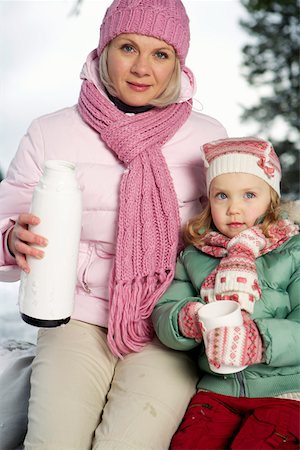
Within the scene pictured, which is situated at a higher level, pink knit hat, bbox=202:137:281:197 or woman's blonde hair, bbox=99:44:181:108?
woman's blonde hair, bbox=99:44:181:108

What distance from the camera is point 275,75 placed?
4535 millimetres

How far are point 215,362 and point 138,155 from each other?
1.81ft

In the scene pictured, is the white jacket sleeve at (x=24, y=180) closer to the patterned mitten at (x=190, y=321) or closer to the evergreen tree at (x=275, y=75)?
the patterned mitten at (x=190, y=321)

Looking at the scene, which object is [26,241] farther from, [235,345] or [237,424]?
[237,424]

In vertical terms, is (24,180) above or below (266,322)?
above

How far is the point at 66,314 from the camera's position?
132 cm

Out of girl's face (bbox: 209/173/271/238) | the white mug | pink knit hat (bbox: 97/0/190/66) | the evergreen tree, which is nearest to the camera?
the white mug

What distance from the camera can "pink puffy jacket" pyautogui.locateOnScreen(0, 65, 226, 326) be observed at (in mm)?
1601

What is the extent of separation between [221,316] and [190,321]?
0.42ft

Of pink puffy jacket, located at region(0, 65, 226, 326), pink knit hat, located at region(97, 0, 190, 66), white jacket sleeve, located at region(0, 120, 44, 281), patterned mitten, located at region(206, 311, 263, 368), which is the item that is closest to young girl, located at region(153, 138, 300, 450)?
A: patterned mitten, located at region(206, 311, 263, 368)

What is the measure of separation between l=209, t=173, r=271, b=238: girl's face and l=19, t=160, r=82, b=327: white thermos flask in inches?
13.5

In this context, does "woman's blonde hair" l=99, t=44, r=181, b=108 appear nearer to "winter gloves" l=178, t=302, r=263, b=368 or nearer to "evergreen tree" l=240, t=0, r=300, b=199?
"winter gloves" l=178, t=302, r=263, b=368

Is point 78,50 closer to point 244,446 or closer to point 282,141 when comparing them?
point 282,141

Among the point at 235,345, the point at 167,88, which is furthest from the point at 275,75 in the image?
the point at 235,345
